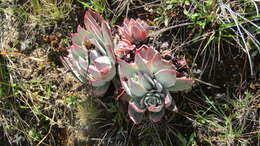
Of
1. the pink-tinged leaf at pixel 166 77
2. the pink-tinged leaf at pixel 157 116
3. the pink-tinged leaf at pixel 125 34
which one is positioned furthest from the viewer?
the pink-tinged leaf at pixel 125 34

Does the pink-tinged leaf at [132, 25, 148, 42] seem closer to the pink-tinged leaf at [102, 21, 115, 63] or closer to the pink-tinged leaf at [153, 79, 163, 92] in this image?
the pink-tinged leaf at [102, 21, 115, 63]

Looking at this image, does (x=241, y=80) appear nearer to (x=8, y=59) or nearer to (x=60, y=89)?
(x=60, y=89)

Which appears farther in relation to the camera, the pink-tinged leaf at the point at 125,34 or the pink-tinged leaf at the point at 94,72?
the pink-tinged leaf at the point at 125,34

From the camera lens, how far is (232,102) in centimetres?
176

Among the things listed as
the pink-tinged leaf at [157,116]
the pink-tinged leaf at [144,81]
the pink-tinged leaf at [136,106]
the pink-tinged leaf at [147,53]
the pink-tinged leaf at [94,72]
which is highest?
the pink-tinged leaf at [147,53]

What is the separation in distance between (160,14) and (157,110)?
660 mm

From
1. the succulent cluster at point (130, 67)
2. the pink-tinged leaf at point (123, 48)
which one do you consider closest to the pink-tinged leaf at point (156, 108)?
the succulent cluster at point (130, 67)

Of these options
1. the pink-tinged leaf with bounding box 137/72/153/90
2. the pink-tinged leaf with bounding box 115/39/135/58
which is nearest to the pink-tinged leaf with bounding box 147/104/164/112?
the pink-tinged leaf with bounding box 137/72/153/90

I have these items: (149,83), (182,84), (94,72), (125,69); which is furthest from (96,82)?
(182,84)

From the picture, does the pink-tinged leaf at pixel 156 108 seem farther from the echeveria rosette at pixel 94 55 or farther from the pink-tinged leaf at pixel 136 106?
the echeveria rosette at pixel 94 55

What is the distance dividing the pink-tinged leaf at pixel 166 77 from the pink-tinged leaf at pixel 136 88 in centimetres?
11

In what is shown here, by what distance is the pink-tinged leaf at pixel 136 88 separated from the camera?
158 cm

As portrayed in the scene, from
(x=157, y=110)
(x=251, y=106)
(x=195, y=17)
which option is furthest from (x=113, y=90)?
(x=251, y=106)

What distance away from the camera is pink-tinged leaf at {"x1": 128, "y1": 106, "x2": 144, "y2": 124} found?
1679mm
